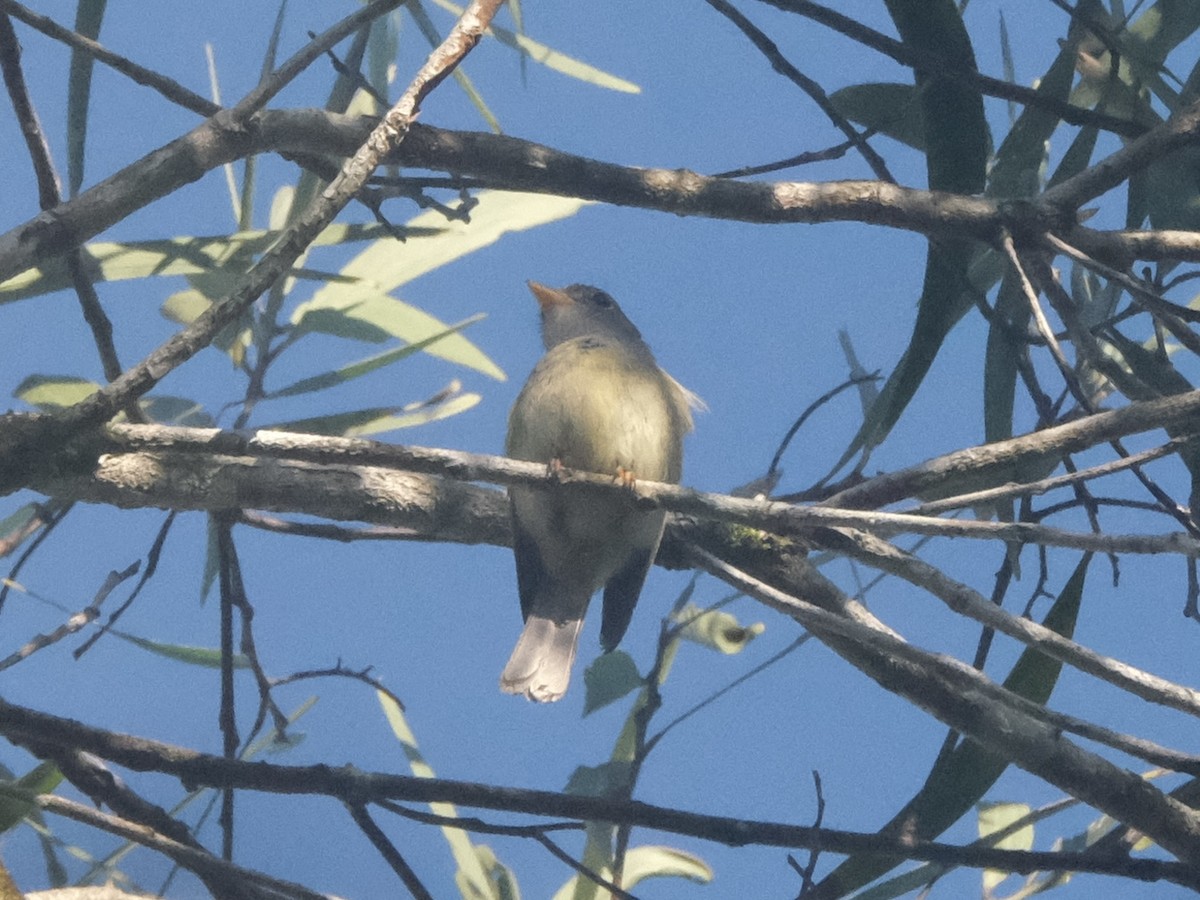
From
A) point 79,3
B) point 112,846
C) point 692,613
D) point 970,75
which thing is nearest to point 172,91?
point 79,3

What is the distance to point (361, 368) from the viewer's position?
3186 millimetres

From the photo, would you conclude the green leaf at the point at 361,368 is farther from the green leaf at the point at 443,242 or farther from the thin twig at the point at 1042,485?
the thin twig at the point at 1042,485

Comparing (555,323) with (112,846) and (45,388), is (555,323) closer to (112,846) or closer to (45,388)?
(45,388)

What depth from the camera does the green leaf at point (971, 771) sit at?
2615 mm

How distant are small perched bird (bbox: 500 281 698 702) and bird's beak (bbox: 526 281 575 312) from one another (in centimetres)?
84

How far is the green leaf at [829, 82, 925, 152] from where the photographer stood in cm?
304

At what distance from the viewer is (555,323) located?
4391mm

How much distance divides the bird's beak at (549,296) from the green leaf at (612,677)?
1.55 meters

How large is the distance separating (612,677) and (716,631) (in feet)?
1.13

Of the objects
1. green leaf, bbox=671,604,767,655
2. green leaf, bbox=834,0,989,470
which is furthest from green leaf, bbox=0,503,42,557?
green leaf, bbox=834,0,989,470

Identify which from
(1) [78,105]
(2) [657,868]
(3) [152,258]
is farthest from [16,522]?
(2) [657,868]

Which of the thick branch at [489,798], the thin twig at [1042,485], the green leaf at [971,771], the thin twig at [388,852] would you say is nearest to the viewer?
the thin twig at [1042,485]

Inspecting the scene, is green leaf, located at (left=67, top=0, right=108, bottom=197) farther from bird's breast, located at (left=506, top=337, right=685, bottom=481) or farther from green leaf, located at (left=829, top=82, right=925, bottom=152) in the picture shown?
green leaf, located at (left=829, top=82, right=925, bottom=152)

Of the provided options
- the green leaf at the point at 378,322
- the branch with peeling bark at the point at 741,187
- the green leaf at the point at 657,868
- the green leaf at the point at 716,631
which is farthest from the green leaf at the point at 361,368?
the green leaf at the point at 657,868
